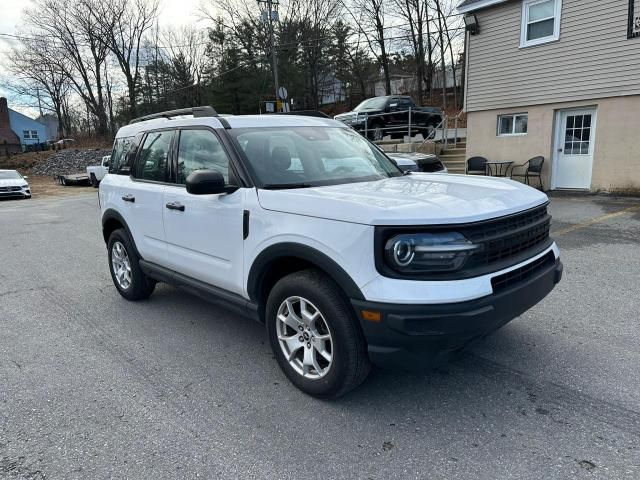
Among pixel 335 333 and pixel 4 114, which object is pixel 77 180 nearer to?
pixel 335 333

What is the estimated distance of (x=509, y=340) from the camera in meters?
3.80

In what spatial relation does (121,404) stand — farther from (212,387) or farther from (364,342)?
(364,342)

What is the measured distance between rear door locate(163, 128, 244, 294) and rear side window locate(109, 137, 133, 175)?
1186mm

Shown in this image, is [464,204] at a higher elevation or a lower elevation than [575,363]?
higher

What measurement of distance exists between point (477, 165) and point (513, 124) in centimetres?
146

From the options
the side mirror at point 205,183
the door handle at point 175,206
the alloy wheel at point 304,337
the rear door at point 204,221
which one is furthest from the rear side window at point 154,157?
the alloy wheel at point 304,337

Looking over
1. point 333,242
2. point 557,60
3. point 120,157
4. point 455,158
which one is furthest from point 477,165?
point 333,242

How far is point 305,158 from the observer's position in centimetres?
369

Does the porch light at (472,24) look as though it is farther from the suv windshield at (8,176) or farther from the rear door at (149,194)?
the suv windshield at (8,176)

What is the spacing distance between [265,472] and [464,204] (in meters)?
1.79

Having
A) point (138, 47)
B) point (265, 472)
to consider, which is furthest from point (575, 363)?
point (138, 47)

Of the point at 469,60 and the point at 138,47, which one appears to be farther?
the point at 138,47

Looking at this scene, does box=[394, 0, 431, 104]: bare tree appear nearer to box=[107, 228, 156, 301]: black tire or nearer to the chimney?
box=[107, 228, 156, 301]: black tire

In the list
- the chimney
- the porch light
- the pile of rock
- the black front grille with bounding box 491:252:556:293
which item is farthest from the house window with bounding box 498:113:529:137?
the chimney
